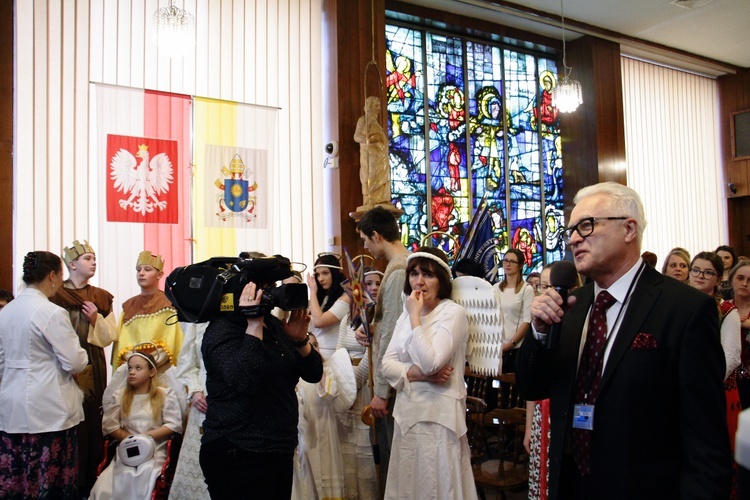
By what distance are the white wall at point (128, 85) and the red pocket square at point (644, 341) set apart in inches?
175

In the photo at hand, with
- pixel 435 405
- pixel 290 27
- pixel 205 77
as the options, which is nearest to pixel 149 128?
pixel 205 77

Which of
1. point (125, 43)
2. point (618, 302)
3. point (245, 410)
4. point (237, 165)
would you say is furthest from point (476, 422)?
point (125, 43)

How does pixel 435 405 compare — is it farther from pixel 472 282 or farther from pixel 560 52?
pixel 560 52

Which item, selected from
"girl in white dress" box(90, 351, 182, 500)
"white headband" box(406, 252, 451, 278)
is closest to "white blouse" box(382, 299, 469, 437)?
"white headband" box(406, 252, 451, 278)

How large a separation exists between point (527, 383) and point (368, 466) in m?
2.20

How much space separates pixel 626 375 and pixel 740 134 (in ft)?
36.2

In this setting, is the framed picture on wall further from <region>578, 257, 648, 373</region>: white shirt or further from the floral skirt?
the floral skirt

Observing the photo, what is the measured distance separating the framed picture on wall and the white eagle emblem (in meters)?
9.54

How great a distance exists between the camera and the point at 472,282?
10.4 feet

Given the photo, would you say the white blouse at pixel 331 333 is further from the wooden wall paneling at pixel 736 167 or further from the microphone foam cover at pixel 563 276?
the wooden wall paneling at pixel 736 167

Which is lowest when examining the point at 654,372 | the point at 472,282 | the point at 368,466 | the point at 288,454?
the point at 368,466

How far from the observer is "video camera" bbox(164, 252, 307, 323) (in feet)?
7.41

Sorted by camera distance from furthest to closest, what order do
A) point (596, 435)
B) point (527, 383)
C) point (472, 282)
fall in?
point (472, 282) < point (527, 383) < point (596, 435)

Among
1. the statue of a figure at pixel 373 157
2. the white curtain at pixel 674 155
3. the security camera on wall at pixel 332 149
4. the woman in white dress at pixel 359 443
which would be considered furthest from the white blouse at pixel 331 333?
the white curtain at pixel 674 155
